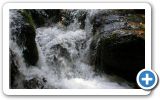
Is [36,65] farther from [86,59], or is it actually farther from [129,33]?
[129,33]

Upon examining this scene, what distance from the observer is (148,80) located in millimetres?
2576

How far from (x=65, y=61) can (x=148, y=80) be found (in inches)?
19.4

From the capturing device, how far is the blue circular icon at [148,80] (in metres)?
2.57

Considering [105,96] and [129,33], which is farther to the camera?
[129,33]

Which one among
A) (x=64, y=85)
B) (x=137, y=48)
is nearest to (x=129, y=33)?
(x=137, y=48)

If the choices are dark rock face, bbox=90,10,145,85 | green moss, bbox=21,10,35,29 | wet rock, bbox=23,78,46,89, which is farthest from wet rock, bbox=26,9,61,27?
wet rock, bbox=23,78,46,89

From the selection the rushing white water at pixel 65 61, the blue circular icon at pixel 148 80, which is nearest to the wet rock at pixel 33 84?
the rushing white water at pixel 65 61

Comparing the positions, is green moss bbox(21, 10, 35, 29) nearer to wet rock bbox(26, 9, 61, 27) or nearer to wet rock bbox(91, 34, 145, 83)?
wet rock bbox(26, 9, 61, 27)

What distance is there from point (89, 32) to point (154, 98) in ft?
1.77

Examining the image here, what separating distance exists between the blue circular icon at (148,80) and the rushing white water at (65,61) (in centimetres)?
9

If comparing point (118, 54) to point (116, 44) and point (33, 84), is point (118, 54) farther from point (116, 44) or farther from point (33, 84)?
point (33, 84)

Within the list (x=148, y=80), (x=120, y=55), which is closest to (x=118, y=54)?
(x=120, y=55)

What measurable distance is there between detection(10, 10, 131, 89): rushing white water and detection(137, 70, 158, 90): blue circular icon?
0.09m

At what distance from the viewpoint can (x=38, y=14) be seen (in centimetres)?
270
